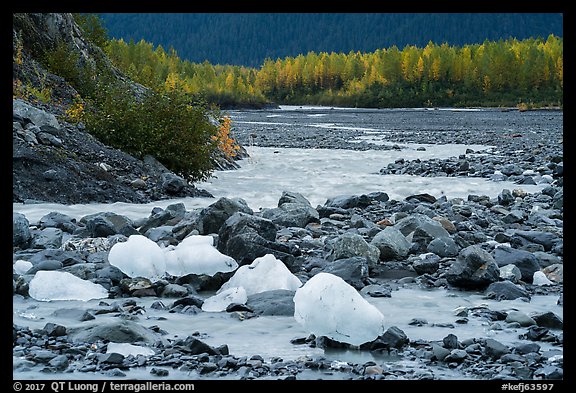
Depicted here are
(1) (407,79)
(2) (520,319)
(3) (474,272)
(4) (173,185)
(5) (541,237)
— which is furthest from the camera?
(1) (407,79)

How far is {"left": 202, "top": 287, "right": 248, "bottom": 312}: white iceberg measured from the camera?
5611 mm

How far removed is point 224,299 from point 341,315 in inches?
54.9

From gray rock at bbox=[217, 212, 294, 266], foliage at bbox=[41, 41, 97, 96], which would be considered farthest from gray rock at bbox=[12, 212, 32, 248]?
foliage at bbox=[41, 41, 97, 96]

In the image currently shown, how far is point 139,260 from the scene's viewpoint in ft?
20.8

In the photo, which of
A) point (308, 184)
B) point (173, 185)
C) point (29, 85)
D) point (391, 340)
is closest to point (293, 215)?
point (173, 185)

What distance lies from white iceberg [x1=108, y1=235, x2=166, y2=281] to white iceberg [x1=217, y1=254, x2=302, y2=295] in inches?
25.2

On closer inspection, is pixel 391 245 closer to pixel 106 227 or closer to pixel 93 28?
pixel 106 227

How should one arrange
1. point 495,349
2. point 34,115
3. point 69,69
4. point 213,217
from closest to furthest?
point 495,349 → point 213,217 → point 34,115 → point 69,69

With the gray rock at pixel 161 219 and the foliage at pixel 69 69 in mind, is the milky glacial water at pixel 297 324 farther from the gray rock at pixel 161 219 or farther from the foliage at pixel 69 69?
the foliage at pixel 69 69
